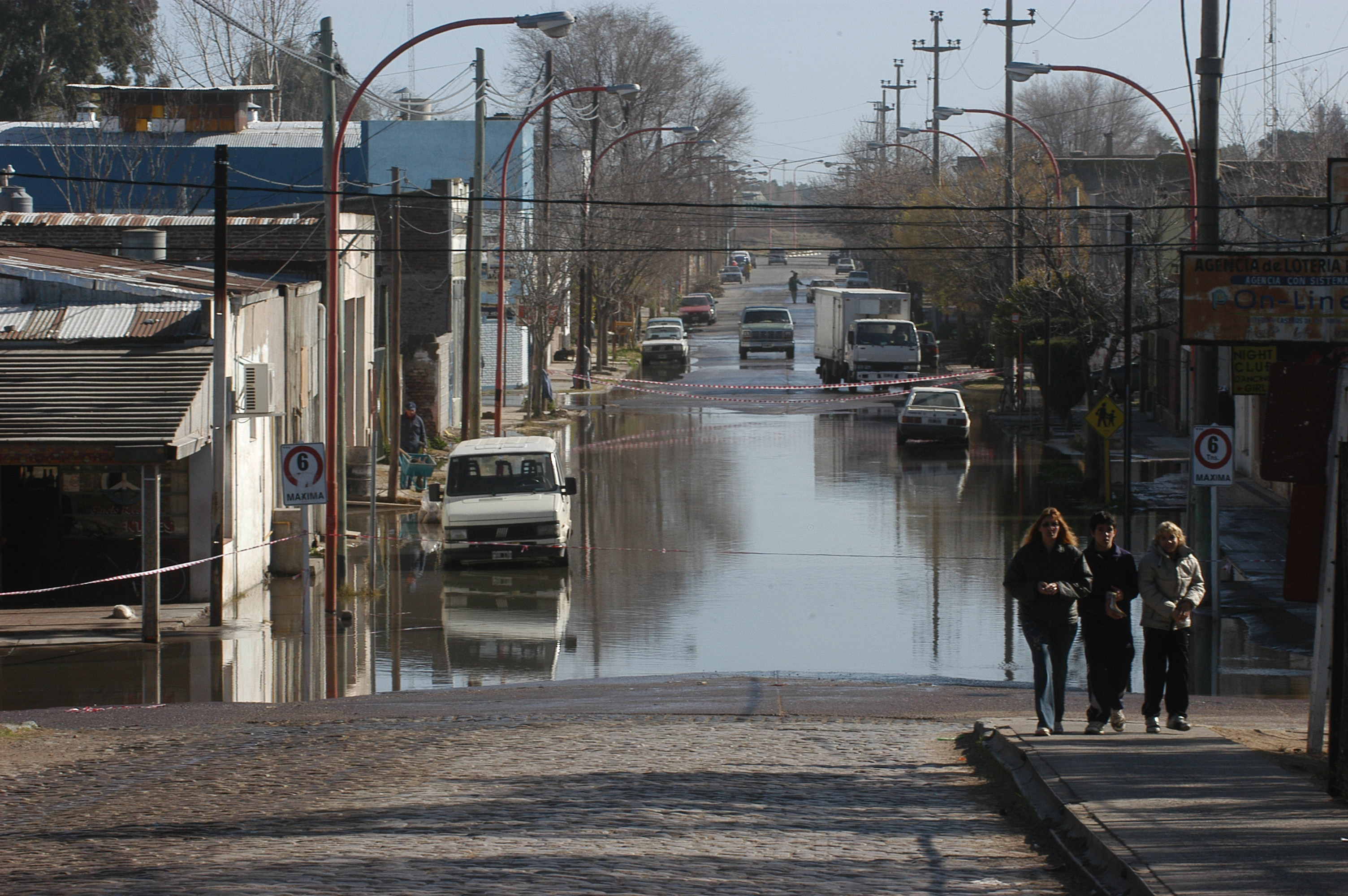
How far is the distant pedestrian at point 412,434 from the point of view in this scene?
1201 inches

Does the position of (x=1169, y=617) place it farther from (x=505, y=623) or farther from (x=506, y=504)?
(x=506, y=504)

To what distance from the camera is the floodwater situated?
14.7 metres

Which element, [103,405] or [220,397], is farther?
[220,397]

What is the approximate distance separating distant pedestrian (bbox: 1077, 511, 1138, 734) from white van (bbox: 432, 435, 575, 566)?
1084 cm

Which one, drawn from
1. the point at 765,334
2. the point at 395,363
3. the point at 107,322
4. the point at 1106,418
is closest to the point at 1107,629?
the point at 107,322

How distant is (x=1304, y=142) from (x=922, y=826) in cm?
3171

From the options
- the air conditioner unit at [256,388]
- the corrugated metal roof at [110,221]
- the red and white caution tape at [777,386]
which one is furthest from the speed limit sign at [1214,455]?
the red and white caution tape at [777,386]

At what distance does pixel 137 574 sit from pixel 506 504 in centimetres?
576

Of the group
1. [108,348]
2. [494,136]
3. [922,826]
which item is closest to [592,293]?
[494,136]

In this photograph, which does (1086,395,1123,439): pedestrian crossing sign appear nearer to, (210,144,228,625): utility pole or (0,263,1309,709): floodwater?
(0,263,1309,709): floodwater

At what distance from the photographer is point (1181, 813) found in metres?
7.22

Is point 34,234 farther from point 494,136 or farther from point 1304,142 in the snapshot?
point 494,136

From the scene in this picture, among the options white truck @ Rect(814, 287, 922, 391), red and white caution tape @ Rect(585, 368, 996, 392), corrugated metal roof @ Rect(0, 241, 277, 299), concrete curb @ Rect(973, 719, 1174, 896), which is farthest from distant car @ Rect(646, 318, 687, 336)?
concrete curb @ Rect(973, 719, 1174, 896)

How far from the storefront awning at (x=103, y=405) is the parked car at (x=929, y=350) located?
42564 millimetres
